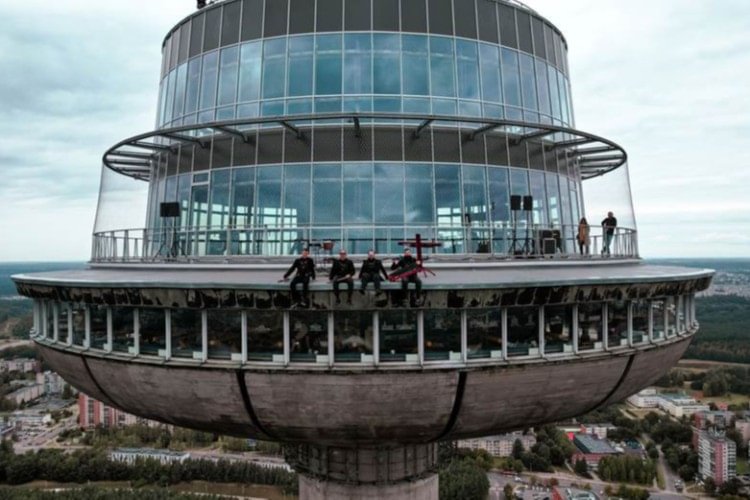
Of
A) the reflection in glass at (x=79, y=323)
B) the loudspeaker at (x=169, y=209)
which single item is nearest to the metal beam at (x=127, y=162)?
the loudspeaker at (x=169, y=209)

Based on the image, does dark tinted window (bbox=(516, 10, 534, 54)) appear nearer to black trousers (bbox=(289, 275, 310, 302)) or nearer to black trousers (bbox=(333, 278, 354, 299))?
black trousers (bbox=(333, 278, 354, 299))

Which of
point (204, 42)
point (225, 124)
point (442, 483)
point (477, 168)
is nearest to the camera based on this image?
point (225, 124)

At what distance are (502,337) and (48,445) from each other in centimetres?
14385

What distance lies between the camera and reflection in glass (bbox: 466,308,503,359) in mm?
12578

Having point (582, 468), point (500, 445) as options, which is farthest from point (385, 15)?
point (500, 445)

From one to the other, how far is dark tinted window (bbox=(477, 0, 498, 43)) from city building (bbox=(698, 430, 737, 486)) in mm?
109478

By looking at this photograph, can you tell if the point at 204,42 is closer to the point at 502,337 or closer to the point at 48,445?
the point at 502,337

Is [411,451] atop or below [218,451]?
atop

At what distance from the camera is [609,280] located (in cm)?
1308

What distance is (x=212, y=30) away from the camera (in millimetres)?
19000

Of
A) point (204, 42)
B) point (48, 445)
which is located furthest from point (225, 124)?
point (48, 445)

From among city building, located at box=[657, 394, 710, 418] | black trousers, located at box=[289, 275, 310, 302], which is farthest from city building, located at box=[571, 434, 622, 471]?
black trousers, located at box=[289, 275, 310, 302]

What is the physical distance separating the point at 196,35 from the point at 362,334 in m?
11.9

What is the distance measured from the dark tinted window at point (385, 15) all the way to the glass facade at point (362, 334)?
8763 millimetres
